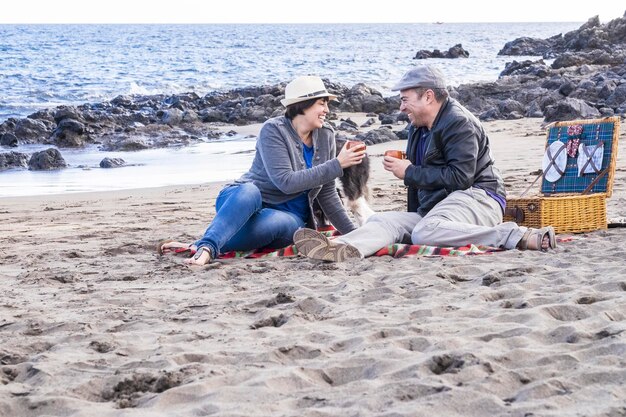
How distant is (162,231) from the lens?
7.86 metres

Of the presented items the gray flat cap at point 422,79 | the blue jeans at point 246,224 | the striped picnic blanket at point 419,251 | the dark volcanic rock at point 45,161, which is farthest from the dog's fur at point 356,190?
the dark volcanic rock at point 45,161

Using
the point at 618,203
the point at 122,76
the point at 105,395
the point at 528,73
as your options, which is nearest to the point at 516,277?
the point at 105,395

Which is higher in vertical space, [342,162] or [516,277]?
[342,162]

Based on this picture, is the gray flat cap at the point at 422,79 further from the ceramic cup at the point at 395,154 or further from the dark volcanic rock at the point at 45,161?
the dark volcanic rock at the point at 45,161

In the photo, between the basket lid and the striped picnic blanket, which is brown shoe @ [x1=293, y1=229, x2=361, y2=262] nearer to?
the striped picnic blanket

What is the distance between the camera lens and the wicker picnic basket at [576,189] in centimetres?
674

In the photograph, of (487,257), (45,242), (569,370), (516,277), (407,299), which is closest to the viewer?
(569,370)

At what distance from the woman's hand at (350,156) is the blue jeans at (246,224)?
59 cm

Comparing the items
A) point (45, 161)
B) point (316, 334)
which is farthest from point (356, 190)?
point (45, 161)

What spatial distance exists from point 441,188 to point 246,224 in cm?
140

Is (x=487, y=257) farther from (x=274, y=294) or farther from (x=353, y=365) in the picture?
(x=353, y=365)

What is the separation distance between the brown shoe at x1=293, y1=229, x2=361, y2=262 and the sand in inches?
3.9

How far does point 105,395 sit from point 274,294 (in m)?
1.73

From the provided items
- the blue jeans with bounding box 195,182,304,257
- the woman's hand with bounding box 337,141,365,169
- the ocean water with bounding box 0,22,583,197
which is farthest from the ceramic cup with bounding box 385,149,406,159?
the ocean water with bounding box 0,22,583,197
